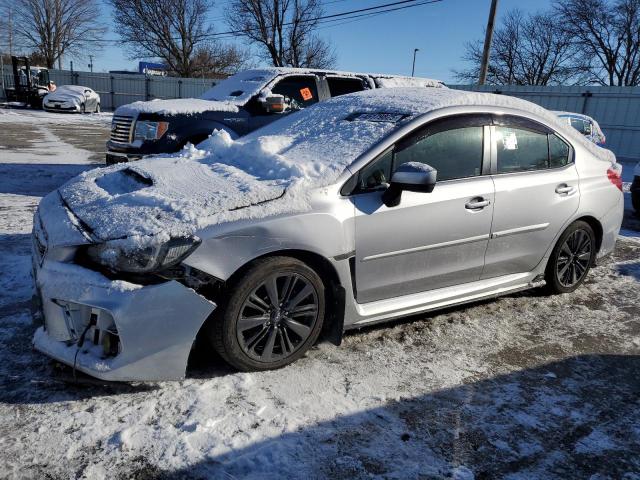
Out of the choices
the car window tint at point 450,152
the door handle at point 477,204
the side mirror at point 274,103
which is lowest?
the door handle at point 477,204

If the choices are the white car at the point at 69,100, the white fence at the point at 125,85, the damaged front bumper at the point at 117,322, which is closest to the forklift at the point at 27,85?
the white car at the point at 69,100

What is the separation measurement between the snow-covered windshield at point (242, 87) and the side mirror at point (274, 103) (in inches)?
14.7

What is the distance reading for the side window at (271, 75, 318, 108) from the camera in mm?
7605

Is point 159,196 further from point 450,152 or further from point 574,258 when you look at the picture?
point 574,258

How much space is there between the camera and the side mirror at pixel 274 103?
23.2 ft

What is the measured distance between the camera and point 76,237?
2605mm

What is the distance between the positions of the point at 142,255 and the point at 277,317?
32.4 inches

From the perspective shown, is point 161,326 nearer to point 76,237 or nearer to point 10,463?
point 76,237

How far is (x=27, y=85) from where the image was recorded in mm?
28969

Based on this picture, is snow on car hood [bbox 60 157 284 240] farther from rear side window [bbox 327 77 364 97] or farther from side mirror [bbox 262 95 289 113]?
rear side window [bbox 327 77 364 97]

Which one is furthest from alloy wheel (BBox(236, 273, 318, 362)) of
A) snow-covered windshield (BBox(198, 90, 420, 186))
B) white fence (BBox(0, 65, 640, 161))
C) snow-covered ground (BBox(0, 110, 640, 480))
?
white fence (BBox(0, 65, 640, 161))

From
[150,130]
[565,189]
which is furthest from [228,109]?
[565,189]

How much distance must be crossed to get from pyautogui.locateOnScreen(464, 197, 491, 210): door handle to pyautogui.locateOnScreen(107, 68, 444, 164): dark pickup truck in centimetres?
406

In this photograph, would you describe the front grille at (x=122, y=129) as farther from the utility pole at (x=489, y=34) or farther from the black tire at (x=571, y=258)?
the utility pole at (x=489, y=34)
